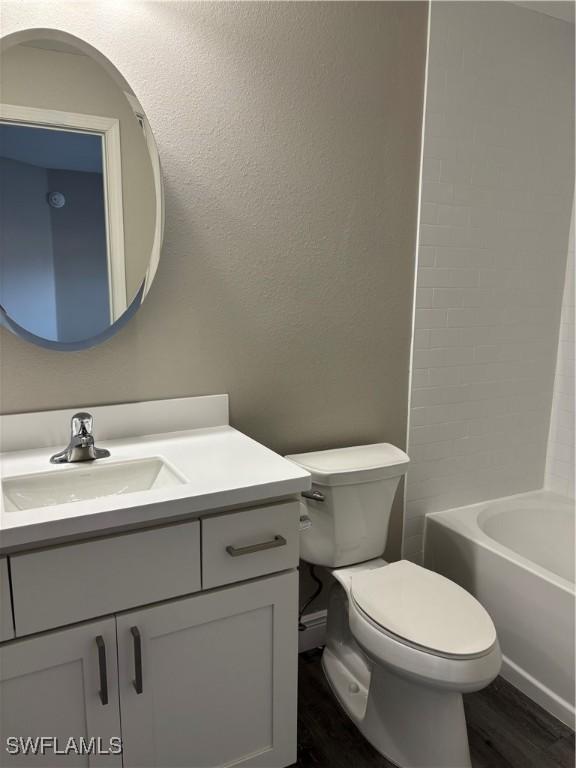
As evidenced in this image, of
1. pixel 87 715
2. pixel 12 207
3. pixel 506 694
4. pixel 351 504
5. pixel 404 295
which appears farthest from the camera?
pixel 404 295

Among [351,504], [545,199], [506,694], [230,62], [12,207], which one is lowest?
[506,694]

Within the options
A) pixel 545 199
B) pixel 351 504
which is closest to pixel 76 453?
pixel 351 504

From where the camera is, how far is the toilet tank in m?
1.79

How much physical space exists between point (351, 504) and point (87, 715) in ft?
3.01

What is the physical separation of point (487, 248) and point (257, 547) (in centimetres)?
153

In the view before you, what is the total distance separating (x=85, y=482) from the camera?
1.46 meters

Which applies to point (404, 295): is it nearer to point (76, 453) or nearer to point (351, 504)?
point (351, 504)

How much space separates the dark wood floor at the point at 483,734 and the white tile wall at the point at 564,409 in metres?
0.97

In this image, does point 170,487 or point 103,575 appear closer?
point 103,575

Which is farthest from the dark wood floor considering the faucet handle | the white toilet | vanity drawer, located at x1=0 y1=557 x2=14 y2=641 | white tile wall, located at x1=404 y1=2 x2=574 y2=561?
the faucet handle

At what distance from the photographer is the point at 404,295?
2.12 metres

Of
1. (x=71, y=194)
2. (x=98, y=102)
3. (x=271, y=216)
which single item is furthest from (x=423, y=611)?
(x=98, y=102)

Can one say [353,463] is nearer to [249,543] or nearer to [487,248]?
[249,543]

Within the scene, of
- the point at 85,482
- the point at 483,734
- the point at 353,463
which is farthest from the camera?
the point at 353,463
